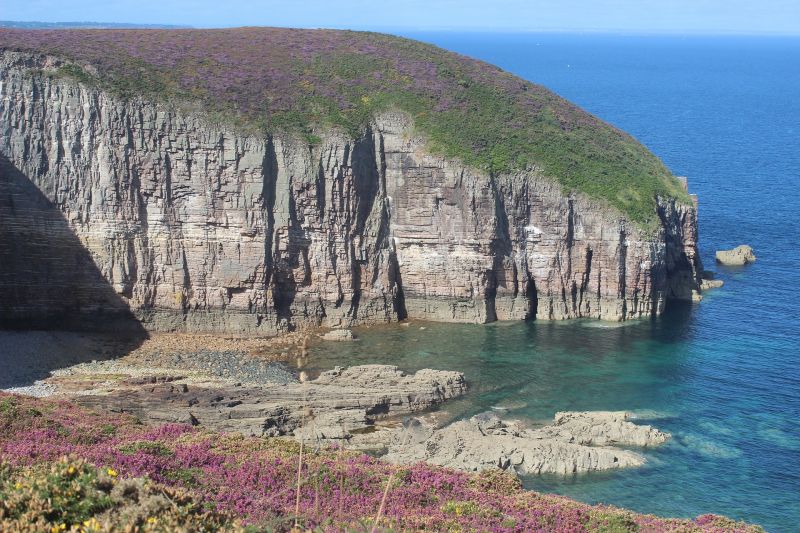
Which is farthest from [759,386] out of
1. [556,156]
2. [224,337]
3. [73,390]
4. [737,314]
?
[73,390]

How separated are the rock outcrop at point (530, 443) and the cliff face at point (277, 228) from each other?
17.2 metres

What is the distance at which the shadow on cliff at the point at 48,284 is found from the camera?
58250 mm

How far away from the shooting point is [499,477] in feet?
108

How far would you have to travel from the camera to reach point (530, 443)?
143ft

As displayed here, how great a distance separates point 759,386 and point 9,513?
42995mm

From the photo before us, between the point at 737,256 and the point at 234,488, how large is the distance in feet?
192

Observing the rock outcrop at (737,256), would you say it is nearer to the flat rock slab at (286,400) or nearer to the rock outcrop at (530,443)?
the rock outcrop at (530,443)

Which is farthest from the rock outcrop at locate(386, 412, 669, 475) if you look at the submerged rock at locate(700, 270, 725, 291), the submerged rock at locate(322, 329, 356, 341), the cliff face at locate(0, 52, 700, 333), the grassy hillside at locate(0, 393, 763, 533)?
the submerged rock at locate(700, 270, 725, 291)

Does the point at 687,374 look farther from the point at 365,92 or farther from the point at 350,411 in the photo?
the point at 365,92

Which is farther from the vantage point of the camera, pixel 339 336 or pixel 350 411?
pixel 339 336

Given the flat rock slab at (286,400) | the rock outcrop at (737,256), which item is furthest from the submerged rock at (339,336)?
the rock outcrop at (737,256)

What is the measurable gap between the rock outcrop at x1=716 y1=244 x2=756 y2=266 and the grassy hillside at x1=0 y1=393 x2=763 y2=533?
158 ft

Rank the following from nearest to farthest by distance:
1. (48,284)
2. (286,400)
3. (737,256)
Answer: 1. (286,400)
2. (48,284)
3. (737,256)

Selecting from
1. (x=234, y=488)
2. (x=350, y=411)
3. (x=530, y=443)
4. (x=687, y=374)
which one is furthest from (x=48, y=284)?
(x=687, y=374)
